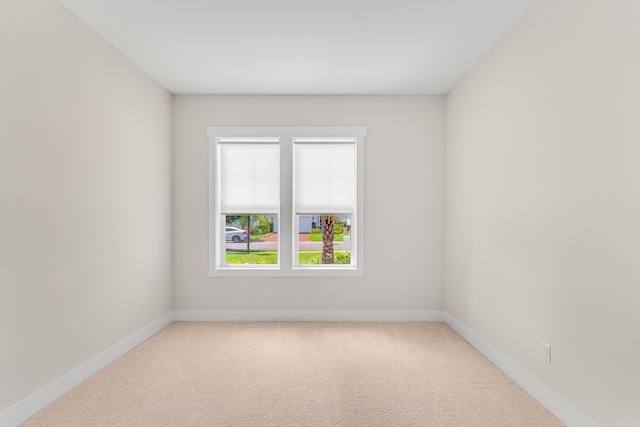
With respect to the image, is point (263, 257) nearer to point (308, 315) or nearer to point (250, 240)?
point (250, 240)

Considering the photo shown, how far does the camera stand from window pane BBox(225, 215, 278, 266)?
4793 mm

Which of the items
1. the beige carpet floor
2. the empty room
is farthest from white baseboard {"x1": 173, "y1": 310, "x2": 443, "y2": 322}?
the beige carpet floor

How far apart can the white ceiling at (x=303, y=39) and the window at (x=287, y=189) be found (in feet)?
2.23

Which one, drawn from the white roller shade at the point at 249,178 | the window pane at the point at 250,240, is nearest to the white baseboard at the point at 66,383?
the window pane at the point at 250,240

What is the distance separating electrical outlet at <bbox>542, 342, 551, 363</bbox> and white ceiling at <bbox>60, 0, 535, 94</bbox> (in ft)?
8.60

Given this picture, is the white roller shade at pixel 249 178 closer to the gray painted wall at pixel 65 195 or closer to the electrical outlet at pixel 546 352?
the gray painted wall at pixel 65 195

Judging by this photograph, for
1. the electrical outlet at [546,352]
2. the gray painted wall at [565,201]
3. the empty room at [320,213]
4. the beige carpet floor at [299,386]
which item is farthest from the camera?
the electrical outlet at [546,352]

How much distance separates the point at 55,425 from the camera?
229 centimetres

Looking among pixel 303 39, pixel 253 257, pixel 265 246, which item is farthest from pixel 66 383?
Answer: pixel 303 39

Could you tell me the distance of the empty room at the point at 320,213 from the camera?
7.25 ft

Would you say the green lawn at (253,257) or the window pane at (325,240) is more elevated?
the window pane at (325,240)

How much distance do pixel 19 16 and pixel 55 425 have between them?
2.78 meters

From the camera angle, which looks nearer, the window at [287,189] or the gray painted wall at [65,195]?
the gray painted wall at [65,195]

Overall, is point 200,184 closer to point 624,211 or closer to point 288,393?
point 288,393
